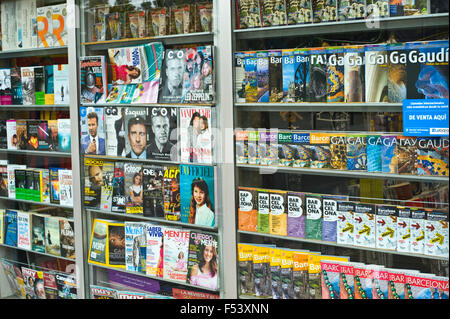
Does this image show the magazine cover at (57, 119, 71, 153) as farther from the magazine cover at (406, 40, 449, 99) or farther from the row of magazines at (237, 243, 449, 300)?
the magazine cover at (406, 40, 449, 99)

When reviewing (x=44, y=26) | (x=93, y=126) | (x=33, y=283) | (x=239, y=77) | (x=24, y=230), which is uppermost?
(x=44, y=26)

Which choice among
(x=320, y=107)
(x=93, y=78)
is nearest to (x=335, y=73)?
(x=320, y=107)

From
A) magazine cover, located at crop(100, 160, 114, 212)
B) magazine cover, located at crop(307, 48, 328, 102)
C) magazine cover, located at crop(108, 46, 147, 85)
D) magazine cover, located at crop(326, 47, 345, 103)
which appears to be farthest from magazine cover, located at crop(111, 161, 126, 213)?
magazine cover, located at crop(326, 47, 345, 103)

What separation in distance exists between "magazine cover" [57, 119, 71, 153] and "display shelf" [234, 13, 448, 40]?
1.60 m

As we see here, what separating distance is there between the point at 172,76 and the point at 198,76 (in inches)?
9.3

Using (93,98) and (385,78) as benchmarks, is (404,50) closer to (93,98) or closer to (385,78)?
(385,78)

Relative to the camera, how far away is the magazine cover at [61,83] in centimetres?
423

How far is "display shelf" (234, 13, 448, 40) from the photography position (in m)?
2.89

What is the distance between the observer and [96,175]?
4145mm

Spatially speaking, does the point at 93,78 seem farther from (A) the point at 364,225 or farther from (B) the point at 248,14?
(A) the point at 364,225

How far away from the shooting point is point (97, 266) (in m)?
4.26

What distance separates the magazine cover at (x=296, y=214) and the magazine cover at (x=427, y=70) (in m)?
0.88
